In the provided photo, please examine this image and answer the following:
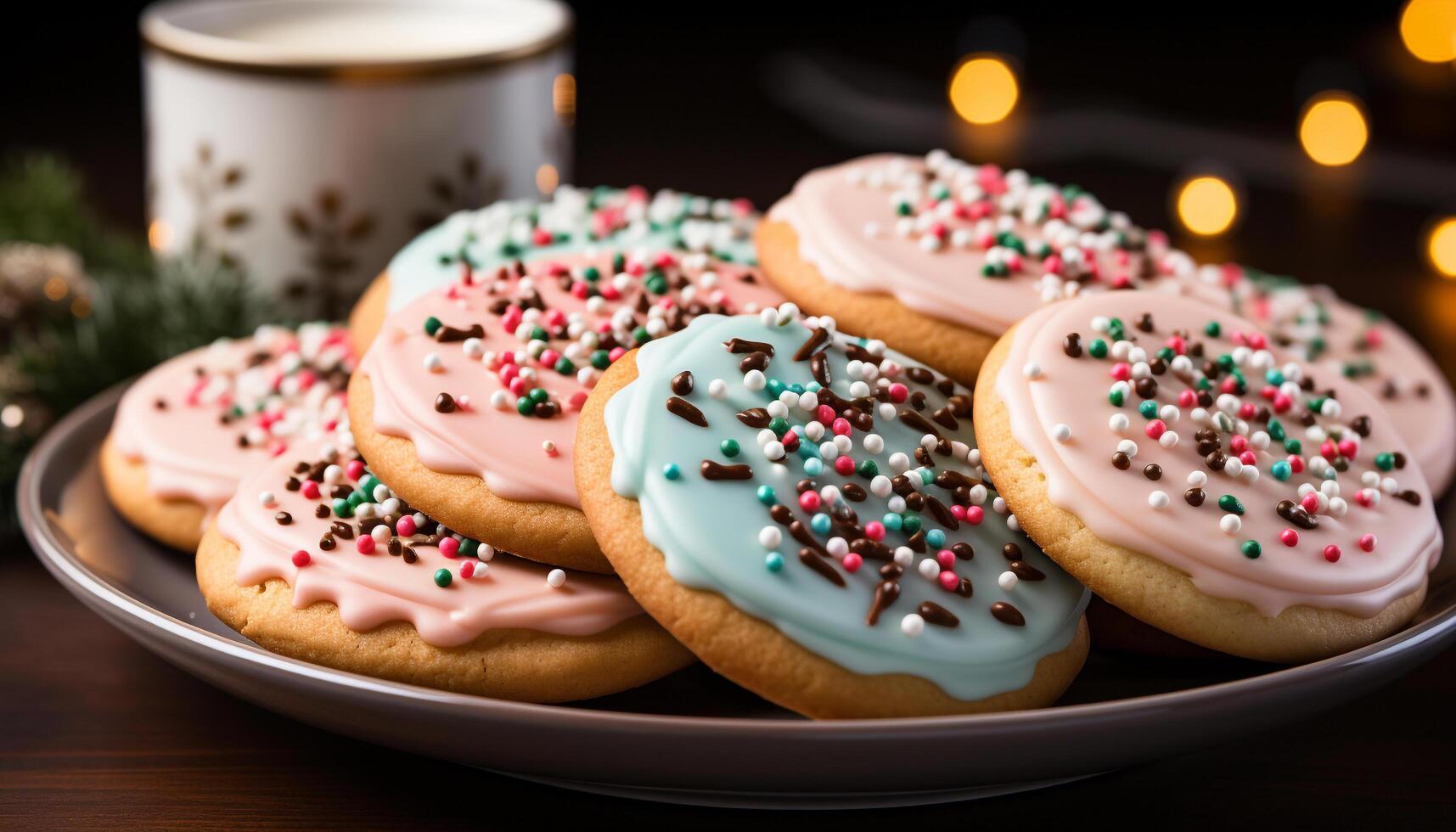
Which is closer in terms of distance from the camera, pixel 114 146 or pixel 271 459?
pixel 271 459

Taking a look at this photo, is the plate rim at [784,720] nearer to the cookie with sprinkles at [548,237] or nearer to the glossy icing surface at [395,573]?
the glossy icing surface at [395,573]

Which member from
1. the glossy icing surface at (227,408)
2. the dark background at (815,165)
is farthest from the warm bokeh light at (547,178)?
the dark background at (815,165)

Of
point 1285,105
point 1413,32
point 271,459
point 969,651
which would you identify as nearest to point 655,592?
point 969,651

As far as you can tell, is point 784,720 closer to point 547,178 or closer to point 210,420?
point 210,420

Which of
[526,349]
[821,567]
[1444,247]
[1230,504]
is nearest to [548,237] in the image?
[526,349]

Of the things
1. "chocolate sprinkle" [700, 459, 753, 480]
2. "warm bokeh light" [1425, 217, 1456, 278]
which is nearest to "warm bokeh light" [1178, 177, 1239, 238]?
"warm bokeh light" [1425, 217, 1456, 278]

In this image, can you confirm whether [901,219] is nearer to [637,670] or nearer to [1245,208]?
[637,670]
